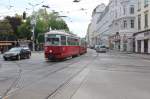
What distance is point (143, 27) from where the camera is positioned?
69875 mm

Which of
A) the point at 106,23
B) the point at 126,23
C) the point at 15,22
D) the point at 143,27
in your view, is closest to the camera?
the point at 143,27

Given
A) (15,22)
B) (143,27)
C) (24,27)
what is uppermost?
(15,22)

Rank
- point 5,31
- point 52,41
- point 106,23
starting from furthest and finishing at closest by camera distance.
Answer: point 106,23 < point 5,31 < point 52,41

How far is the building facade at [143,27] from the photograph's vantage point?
66.1 metres

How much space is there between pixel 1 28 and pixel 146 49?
44.8m

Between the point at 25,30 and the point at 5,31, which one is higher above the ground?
the point at 25,30

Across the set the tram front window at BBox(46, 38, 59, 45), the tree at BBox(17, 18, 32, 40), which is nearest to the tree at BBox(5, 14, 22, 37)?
the tree at BBox(17, 18, 32, 40)

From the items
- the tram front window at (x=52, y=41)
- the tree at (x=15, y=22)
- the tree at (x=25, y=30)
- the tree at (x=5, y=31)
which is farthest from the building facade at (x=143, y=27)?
the tree at (x=15, y=22)

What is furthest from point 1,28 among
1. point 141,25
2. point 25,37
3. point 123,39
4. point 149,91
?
point 149,91

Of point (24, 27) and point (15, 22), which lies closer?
point (24, 27)

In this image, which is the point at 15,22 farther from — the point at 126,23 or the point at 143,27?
the point at 143,27

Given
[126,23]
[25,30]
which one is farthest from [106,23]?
[126,23]

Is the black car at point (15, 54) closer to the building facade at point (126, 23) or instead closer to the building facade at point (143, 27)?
the building facade at point (143, 27)

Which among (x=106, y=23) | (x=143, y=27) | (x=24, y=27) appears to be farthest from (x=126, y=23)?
(x=106, y=23)
